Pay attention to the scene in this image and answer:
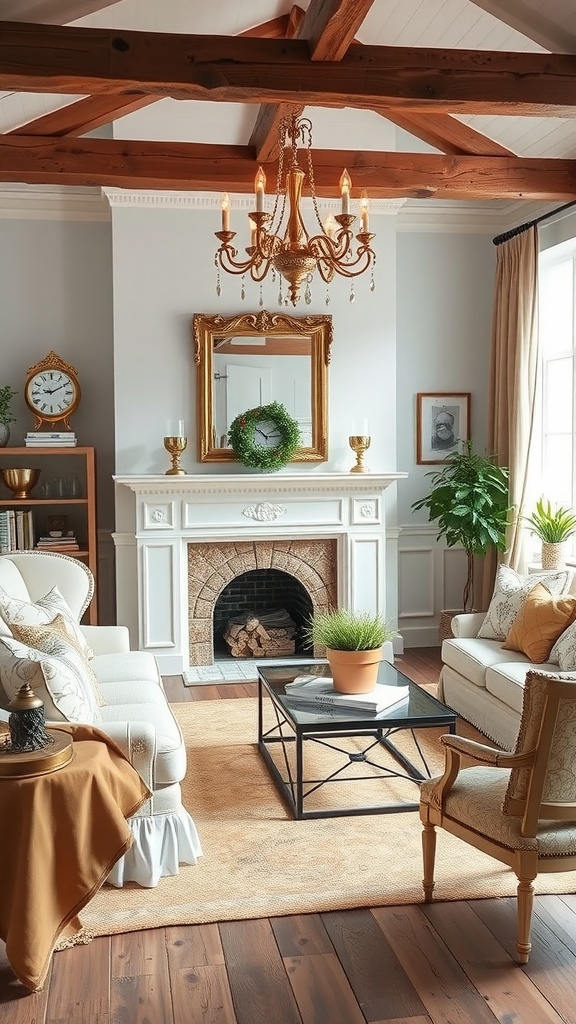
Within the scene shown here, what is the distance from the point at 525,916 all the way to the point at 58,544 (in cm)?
426

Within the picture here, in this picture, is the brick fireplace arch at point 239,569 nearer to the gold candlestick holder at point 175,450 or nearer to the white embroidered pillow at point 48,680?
the gold candlestick holder at point 175,450

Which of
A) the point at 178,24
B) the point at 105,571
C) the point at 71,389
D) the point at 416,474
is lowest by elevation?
the point at 105,571

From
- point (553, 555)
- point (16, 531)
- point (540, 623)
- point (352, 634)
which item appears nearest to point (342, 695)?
point (352, 634)

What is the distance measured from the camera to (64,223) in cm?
655

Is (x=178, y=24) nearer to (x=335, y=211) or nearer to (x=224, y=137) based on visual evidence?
(x=224, y=137)

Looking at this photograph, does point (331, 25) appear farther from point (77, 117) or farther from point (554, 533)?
point (554, 533)

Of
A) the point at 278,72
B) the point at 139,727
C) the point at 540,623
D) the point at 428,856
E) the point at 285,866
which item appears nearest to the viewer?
the point at 428,856

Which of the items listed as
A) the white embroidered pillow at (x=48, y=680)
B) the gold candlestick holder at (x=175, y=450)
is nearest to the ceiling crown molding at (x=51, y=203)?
the gold candlestick holder at (x=175, y=450)

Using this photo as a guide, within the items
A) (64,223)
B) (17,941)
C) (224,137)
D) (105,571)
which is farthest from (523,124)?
(17,941)

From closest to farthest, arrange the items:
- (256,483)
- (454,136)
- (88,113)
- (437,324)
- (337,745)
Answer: (337,745)
(88,113)
(454,136)
(256,483)
(437,324)

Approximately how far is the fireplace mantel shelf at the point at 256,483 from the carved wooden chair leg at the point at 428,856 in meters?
3.38

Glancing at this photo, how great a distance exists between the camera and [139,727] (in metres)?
3.26

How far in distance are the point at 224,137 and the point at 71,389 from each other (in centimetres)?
190

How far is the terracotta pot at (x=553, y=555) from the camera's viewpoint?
231 inches
